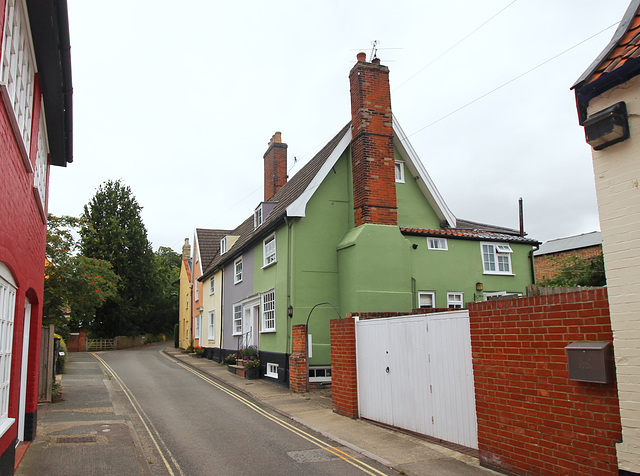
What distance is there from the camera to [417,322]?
898 cm

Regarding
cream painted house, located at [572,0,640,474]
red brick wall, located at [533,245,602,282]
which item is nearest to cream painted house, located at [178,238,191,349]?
red brick wall, located at [533,245,602,282]

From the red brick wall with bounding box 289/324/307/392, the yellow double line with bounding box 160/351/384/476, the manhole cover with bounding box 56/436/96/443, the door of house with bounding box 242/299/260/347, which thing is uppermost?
the door of house with bounding box 242/299/260/347

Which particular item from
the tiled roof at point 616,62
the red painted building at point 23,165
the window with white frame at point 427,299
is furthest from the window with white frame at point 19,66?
the window with white frame at point 427,299

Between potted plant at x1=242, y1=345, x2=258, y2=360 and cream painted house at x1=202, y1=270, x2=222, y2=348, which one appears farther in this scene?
cream painted house at x1=202, y1=270, x2=222, y2=348

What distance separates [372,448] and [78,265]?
12990 mm

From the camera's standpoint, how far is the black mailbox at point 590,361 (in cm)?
546

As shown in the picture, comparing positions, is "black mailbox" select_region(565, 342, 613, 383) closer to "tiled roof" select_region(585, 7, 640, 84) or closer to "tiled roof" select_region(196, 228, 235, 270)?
"tiled roof" select_region(585, 7, 640, 84)

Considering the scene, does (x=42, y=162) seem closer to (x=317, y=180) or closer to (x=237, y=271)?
(x=317, y=180)

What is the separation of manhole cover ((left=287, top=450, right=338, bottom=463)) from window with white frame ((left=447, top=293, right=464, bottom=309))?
1061cm

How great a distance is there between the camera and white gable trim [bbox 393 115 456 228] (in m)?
18.0

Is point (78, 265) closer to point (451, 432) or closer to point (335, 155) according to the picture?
point (335, 155)

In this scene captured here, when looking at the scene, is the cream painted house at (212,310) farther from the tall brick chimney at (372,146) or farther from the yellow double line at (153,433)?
the tall brick chimney at (372,146)

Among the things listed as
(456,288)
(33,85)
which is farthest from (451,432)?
(456,288)

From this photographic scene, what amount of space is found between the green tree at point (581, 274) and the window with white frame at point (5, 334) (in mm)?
23956
